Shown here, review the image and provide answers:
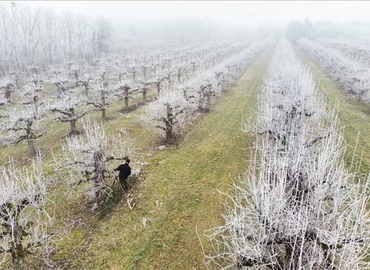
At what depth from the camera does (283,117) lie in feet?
58.4

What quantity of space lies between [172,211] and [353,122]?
21598 millimetres

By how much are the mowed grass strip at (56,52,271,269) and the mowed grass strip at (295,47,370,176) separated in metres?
7.69

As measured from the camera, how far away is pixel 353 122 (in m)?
26.8

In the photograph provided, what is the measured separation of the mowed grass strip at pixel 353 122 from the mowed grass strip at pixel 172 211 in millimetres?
7692

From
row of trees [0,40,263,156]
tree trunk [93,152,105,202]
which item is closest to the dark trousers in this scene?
tree trunk [93,152,105,202]

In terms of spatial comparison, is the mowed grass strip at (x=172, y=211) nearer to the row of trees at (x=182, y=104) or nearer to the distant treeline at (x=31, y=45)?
the row of trees at (x=182, y=104)

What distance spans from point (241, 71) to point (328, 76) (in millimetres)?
15259

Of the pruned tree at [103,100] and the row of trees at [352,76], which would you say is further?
the row of trees at [352,76]


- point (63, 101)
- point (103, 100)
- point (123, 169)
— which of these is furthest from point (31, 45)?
point (123, 169)

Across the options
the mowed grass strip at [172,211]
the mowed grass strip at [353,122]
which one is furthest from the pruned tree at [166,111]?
the mowed grass strip at [353,122]

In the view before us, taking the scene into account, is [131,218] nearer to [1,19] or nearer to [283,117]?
[283,117]

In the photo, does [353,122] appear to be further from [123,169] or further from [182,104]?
[123,169]

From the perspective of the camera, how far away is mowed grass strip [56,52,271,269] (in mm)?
11711

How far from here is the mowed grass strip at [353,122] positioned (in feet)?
64.2
